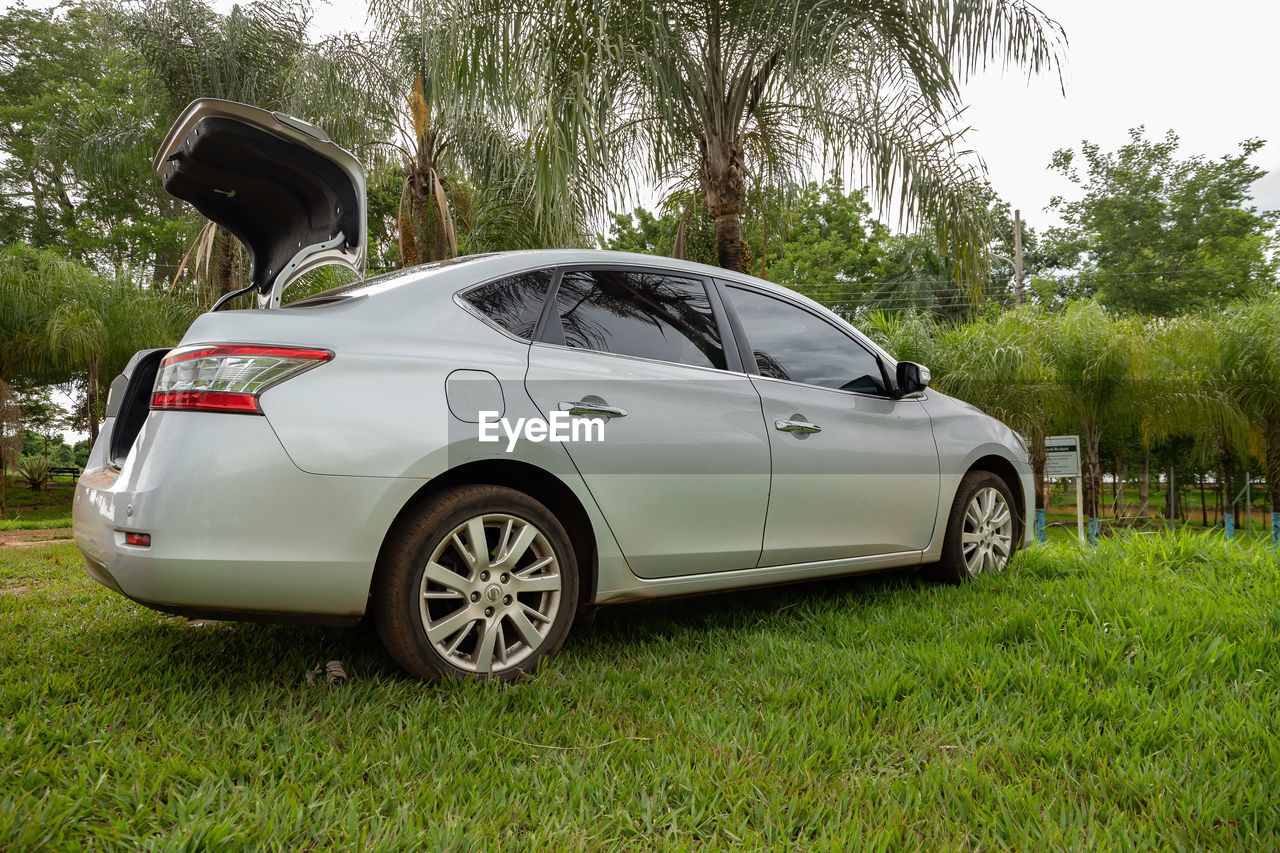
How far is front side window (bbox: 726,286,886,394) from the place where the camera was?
364cm

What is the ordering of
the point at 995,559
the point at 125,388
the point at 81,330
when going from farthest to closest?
the point at 81,330
the point at 995,559
the point at 125,388

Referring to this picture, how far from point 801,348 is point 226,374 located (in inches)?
95.1

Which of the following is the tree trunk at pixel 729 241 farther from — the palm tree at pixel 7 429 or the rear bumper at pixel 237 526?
the palm tree at pixel 7 429

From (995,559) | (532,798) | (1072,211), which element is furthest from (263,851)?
(1072,211)

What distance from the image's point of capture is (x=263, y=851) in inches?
66.4

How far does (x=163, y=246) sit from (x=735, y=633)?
2671 centimetres

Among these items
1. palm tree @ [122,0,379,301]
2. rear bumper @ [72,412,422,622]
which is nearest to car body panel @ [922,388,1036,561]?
rear bumper @ [72,412,422,622]

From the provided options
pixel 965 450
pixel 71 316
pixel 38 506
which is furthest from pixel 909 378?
pixel 38 506

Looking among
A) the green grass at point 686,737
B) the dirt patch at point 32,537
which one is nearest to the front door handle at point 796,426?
the green grass at point 686,737

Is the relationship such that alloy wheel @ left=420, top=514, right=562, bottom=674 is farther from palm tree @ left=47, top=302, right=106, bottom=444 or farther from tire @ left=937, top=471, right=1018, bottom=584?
palm tree @ left=47, top=302, right=106, bottom=444

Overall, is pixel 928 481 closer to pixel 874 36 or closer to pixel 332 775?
pixel 332 775

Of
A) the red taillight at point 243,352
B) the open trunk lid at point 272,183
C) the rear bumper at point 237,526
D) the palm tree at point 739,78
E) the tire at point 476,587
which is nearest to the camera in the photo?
the rear bumper at point 237,526

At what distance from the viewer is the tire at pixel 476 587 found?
2.54 metres

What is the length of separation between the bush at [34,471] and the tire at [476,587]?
82.3 ft
